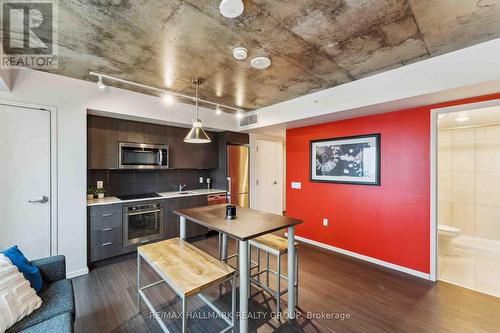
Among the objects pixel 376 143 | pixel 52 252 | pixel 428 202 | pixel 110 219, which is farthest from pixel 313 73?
pixel 52 252

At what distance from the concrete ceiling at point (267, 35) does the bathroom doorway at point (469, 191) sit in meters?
2.17

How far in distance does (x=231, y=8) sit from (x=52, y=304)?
8.15 feet

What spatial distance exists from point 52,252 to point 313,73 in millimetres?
4044

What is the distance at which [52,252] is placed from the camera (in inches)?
104

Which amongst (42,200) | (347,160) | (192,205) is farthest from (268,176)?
(42,200)

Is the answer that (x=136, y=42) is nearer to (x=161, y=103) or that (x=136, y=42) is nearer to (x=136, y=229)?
(x=161, y=103)

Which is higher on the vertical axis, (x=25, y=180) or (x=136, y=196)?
(x=25, y=180)

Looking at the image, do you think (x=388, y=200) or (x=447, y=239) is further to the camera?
(x=447, y=239)

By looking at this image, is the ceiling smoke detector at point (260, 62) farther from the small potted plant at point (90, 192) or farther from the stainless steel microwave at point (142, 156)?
the small potted plant at point (90, 192)

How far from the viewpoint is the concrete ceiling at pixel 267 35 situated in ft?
5.08

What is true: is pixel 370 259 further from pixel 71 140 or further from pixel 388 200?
pixel 71 140

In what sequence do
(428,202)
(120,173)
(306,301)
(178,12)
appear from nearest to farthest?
(178,12), (306,301), (428,202), (120,173)

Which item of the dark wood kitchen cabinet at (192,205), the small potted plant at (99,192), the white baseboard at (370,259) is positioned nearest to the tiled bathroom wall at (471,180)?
the white baseboard at (370,259)
